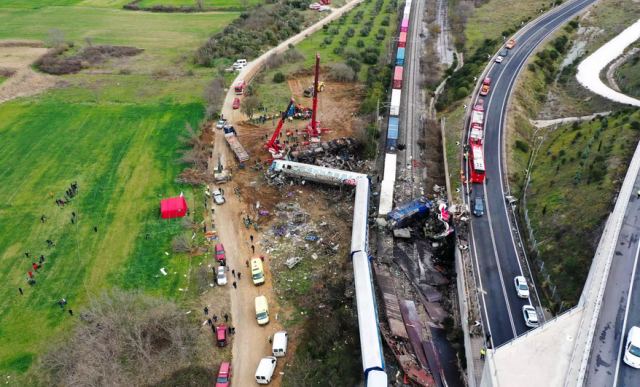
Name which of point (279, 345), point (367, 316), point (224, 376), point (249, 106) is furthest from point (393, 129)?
point (224, 376)

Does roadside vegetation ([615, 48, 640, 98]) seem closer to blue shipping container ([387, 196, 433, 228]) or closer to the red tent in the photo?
blue shipping container ([387, 196, 433, 228])

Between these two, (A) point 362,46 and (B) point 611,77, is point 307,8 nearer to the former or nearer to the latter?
(A) point 362,46

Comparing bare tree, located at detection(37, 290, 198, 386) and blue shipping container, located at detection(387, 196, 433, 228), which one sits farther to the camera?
blue shipping container, located at detection(387, 196, 433, 228)

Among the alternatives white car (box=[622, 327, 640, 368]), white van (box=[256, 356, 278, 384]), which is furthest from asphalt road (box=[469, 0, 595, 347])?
white van (box=[256, 356, 278, 384])

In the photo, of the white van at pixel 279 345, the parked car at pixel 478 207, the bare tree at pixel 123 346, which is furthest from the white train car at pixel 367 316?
the bare tree at pixel 123 346

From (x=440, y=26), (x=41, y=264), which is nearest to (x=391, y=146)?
(x=41, y=264)
